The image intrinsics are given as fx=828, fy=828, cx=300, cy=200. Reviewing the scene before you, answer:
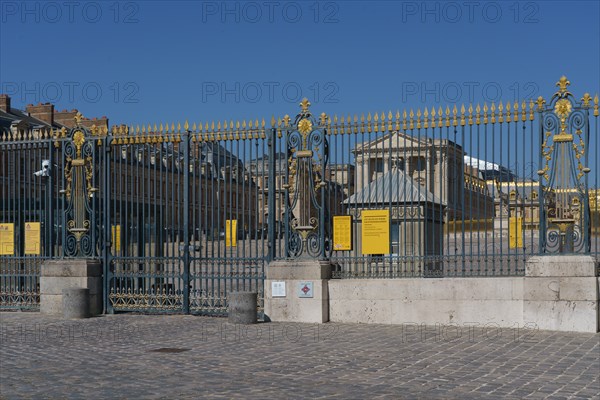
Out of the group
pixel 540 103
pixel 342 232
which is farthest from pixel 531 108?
pixel 342 232

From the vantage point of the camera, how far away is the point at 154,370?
10562mm

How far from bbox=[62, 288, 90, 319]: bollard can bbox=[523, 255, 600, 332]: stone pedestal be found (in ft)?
29.4

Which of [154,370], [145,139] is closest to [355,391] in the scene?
[154,370]

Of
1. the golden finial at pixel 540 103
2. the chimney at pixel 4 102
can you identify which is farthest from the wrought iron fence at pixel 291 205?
the chimney at pixel 4 102

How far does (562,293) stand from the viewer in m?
14.3

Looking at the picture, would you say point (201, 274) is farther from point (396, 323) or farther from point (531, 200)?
point (531, 200)

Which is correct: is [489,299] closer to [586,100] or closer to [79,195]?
[586,100]

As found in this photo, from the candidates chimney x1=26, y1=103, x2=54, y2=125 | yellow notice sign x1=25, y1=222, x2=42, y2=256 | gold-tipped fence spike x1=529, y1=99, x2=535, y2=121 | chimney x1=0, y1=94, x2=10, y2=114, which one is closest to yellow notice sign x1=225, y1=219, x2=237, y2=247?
yellow notice sign x1=25, y1=222, x2=42, y2=256

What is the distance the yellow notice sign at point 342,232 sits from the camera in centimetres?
1605

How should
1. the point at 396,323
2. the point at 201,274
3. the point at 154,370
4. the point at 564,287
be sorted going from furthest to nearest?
the point at 201,274, the point at 396,323, the point at 564,287, the point at 154,370

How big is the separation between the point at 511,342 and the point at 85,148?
1054cm

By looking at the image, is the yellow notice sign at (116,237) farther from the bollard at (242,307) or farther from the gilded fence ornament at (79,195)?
the bollard at (242,307)

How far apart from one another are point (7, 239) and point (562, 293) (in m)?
12.4

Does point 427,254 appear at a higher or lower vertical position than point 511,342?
higher
